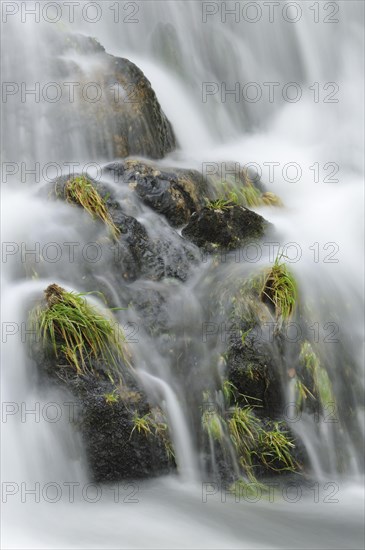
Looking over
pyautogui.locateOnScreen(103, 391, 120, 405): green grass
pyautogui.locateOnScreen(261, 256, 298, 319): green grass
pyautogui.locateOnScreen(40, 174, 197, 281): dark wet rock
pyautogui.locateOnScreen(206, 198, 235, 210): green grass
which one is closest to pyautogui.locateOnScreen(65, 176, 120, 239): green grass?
pyautogui.locateOnScreen(40, 174, 197, 281): dark wet rock

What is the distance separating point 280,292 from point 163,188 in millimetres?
1748

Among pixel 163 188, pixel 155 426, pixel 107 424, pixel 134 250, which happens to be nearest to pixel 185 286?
pixel 134 250

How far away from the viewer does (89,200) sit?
586cm

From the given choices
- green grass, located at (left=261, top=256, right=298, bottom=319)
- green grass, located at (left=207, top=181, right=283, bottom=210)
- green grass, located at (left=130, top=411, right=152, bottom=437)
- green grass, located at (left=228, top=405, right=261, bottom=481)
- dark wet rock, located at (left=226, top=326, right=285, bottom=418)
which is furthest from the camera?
green grass, located at (left=207, top=181, right=283, bottom=210)

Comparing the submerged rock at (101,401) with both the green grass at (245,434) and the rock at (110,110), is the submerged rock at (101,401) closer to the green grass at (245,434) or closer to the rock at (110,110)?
the green grass at (245,434)

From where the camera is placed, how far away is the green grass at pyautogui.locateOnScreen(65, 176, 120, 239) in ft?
19.1

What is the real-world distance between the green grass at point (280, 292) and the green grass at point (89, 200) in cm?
125

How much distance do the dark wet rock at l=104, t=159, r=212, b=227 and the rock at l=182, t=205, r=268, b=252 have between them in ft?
0.94

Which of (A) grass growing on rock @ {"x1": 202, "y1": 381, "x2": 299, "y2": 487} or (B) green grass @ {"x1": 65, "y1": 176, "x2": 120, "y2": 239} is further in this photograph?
(B) green grass @ {"x1": 65, "y1": 176, "x2": 120, "y2": 239}

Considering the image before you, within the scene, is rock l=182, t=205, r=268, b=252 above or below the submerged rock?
above

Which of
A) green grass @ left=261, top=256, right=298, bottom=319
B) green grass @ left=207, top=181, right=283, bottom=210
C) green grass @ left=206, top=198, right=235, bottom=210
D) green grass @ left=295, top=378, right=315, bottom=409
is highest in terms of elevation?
green grass @ left=207, top=181, right=283, bottom=210

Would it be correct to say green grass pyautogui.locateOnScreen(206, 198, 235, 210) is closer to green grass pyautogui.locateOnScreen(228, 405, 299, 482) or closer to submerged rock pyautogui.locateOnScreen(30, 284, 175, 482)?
submerged rock pyautogui.locateOnScreen(30, 284, 175, 482)

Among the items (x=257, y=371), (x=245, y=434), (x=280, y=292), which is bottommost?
(x=245, y=434)

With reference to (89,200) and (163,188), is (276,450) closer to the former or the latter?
(89,200)
